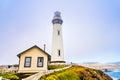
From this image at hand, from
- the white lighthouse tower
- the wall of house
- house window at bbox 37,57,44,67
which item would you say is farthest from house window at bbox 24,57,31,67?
the white lighthouse tower

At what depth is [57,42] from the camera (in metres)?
39.7

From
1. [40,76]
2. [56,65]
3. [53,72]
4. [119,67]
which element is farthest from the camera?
[119,67]

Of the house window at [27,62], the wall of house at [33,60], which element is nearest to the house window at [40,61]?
the wall of house at [33,60]

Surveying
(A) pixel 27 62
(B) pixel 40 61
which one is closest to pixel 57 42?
(B) pixel 40 61

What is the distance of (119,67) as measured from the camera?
76.9 metres

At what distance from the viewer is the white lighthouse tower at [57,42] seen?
126 feet

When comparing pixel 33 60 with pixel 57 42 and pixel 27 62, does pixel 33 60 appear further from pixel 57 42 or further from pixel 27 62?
pixel 57 42

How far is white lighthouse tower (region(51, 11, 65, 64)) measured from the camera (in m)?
38.5

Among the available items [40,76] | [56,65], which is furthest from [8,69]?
[40,76]

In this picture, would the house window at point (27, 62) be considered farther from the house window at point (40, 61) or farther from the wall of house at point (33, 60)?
the house window at point (40, 61)

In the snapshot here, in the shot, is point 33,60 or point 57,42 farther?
point 57,42

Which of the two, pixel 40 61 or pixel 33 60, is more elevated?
pixel 33 60

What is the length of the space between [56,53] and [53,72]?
53.3 feet

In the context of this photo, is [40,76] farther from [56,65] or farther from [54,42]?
[54,42]
